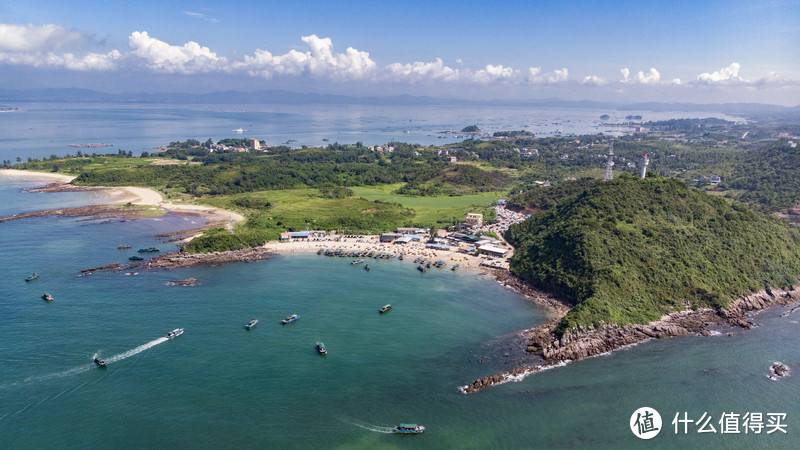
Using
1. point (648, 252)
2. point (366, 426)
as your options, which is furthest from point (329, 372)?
point (648, 252)

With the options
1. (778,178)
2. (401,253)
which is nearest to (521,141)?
(778,178)

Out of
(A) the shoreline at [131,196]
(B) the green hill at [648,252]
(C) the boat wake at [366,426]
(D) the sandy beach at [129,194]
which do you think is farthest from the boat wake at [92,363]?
(D) the sandy beach at [129,194]

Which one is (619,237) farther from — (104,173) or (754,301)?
(104,173)

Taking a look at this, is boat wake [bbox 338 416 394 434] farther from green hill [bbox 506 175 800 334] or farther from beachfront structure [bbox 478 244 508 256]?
beachfront structure [bbox 478 244 508 256]

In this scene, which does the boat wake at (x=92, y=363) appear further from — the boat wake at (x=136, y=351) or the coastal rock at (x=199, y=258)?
the coastal rock at (x=199, y=258)

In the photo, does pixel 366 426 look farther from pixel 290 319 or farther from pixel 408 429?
pixel 290 319

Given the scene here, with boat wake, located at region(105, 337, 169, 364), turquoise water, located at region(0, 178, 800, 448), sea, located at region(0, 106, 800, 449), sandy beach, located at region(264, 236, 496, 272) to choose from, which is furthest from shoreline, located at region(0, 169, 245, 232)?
boat wake, located at region(105, 337, 169, 364)
